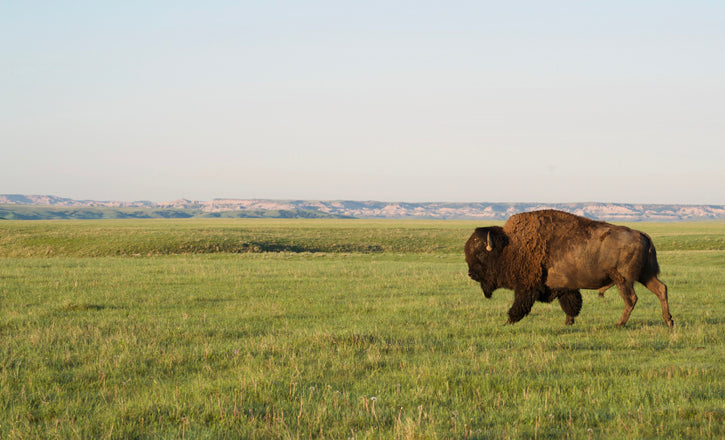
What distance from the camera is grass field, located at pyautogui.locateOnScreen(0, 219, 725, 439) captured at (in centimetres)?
573

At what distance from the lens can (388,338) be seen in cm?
A: 1046

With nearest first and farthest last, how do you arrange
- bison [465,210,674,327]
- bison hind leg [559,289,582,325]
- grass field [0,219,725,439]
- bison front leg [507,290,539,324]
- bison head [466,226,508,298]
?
1. grass field [0,219,725,439]
2. bison [465,210,674,327]
3. bison front leg [507,290,539,324]
4. bison hind leg [559,289,582,325]
5. bison head [466,226,508,298]

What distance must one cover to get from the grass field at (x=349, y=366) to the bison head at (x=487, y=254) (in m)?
0.93

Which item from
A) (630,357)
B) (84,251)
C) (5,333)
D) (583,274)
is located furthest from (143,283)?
(84,251)

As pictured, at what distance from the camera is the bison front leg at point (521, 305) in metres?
11.9

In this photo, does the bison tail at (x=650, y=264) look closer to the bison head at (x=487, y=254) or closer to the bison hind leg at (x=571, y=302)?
the bison hind leg at (x=571, y=302)

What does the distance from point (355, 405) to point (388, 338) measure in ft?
13.8

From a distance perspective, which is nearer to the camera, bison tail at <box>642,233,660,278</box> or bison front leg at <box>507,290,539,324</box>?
bison tail at <box>642,233,660,278</box>

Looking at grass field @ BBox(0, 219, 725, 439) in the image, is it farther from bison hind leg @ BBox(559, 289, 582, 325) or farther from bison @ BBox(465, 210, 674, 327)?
bison @ BBox(465, 210, 674, 327)

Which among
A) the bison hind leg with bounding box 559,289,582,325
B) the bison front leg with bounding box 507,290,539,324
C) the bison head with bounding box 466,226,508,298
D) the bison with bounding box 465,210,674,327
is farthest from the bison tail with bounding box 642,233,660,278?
the bison head with bounding box 466,226,508,298

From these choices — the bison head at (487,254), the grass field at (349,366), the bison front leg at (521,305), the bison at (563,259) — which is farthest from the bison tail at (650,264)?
the bison head at (487,254)

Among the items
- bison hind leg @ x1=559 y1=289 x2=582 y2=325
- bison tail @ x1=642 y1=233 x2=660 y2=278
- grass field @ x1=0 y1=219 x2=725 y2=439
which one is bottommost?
grass field @ x1=0 y1=219 x2=725 y2=439

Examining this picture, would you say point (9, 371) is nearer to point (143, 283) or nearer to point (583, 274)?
point (583, 274)

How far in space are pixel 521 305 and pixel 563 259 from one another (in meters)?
1.24
